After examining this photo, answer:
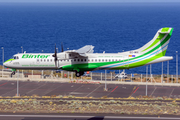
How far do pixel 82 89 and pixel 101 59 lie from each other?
24.9 meters

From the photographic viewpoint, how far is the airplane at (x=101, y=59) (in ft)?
243

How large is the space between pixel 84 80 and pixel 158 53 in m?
38.3

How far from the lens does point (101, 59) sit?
247 feet

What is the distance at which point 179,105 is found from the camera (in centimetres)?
6278

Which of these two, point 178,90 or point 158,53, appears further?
point 178,90

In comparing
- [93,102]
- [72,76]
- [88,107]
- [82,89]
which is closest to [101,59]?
[93,102]

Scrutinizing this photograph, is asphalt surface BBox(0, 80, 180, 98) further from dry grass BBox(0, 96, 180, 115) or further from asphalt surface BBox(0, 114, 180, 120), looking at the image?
asphalt surface BBox(0, 114, 180, 120)

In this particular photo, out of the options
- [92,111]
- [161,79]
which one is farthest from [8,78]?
[92,111]


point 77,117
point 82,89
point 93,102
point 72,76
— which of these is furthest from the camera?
point 72,76

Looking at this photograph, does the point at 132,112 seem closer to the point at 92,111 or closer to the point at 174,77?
the point at 92,111

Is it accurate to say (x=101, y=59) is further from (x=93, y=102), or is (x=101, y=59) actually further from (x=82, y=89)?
(x=82, y=89)

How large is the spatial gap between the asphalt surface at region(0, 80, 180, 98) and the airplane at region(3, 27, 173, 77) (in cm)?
1546

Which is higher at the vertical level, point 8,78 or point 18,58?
point 18,58

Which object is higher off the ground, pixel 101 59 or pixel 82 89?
pixel 101 59
